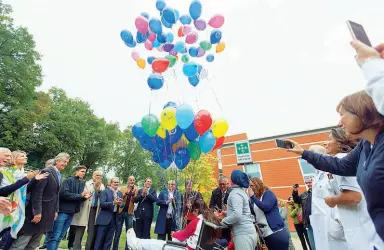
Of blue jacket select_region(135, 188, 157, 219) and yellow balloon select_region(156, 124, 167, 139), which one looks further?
blue jacket select_region(135, 188, 157, 219)

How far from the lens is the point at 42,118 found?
17031mm

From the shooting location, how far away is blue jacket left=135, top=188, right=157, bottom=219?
5.01m

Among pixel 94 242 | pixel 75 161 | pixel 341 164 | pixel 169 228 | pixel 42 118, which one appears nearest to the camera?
pixel 341 164

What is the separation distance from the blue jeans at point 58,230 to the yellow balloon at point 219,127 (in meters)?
3.18

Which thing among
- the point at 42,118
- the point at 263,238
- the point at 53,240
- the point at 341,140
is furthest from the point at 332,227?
the point at 42,118

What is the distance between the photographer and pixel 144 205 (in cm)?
509

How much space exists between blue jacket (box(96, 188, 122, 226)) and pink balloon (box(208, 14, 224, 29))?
4153 mm

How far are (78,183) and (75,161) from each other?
1951 centimetres

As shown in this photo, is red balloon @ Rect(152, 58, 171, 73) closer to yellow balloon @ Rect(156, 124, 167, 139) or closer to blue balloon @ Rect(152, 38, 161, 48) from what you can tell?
blue balloon @ Rect(152, 38, 161, 48)

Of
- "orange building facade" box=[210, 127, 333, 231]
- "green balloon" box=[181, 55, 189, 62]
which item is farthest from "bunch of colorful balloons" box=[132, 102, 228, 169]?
"orange building facade" box=[210, 127, 333, 231]

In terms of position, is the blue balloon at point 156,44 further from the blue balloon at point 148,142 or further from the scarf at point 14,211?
the scarf at point 14,211

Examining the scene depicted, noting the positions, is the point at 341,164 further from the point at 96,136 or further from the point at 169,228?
the point at 96,136

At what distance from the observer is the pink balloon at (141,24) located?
12.8ft

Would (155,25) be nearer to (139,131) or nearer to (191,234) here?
(139,131)
